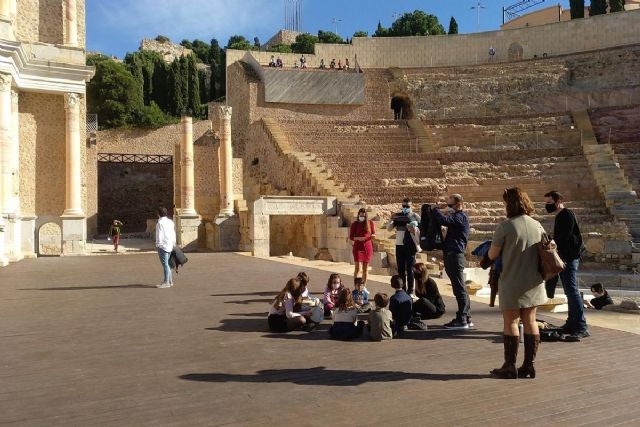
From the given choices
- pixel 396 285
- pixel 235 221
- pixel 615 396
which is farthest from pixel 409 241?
pixel 235 221

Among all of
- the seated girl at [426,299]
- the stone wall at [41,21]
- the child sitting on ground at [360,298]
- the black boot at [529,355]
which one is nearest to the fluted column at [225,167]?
the stone wall at [41,21]

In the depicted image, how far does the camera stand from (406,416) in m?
4.02

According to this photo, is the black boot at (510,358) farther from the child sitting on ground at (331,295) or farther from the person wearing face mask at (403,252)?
the person wearing face mask at (403,252)

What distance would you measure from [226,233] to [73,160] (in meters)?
6.34

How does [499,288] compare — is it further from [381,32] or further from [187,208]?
[381,32]

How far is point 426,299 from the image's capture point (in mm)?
7648

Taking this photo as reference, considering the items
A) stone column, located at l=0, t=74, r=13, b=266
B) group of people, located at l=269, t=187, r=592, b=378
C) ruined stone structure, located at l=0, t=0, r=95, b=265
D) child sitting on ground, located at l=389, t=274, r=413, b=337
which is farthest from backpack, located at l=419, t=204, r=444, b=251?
ruined stone structure, located at l=0, t=0, r=95, b=265

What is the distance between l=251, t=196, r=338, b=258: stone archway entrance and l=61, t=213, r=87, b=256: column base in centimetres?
635

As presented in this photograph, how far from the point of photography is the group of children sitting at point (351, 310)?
21.5 feet

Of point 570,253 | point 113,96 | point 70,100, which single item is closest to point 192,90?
point 113,96

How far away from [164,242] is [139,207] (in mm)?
29128

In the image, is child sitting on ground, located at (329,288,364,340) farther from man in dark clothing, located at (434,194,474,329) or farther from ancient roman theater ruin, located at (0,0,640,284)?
ancient roman theater ruin, located at (0,0,640,284)

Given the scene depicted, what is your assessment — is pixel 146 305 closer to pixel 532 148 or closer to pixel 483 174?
pixel 483 174

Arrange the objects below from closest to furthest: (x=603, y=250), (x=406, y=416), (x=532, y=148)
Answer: (x=406, y=416) → (x=603, y=250) → (x=532, y=148)
